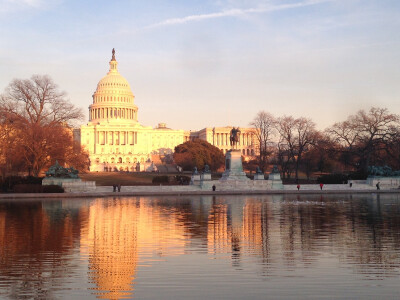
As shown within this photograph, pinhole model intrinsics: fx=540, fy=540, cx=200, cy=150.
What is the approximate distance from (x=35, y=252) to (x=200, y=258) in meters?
4.22

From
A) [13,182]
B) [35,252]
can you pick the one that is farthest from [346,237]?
[13,182]

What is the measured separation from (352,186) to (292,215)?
95.7 feet

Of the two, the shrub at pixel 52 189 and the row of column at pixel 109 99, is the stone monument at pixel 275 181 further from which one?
the row of column at pixel 109 99

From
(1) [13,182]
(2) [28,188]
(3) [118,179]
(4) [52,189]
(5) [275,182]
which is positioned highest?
(3) [118,179]

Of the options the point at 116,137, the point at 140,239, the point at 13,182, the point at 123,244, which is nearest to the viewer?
the point at 123,244

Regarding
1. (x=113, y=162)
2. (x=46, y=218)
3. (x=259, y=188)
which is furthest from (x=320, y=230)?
(x=113, y=162)

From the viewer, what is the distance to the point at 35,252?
13516mm

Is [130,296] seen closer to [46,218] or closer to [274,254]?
[274,254]

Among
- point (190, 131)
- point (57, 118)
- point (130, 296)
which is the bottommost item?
point (130, 296)

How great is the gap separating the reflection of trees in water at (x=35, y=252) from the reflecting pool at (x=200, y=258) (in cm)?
2

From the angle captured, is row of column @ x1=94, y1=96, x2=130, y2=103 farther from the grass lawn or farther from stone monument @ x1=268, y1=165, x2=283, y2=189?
stone monument @ x1=268, y1=165, x2=283, y2=189

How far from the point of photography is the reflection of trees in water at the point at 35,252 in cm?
989

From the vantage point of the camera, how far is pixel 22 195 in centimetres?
3866

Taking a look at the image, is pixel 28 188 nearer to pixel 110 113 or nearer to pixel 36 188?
pixel 36 188
